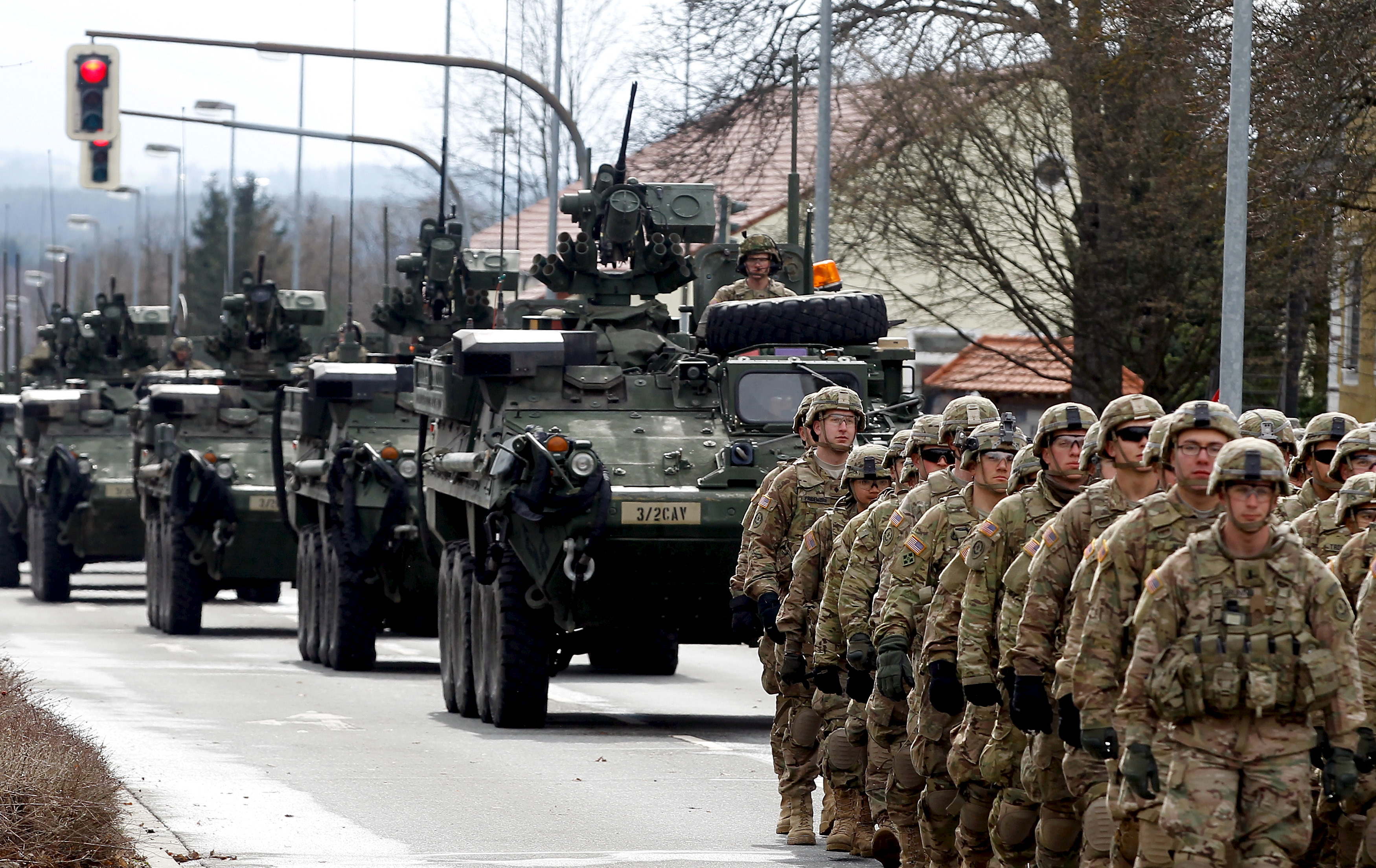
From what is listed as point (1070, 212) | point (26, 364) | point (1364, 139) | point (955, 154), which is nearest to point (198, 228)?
point (26, 364)

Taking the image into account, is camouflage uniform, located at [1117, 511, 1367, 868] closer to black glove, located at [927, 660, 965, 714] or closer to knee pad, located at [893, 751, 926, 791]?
black glove, located at [927, 660, 965, 714]

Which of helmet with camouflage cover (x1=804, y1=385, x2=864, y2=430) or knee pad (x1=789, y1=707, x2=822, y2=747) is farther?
helmet with camouflage cover (x1=804, y1=385, x2=864, y2=430)

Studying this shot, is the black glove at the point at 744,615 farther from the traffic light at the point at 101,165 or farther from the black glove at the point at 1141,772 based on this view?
the traffic light at the point at 101,165

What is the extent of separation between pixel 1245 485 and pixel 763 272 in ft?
35.5

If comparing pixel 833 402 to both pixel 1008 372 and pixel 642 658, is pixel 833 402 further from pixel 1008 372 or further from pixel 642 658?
pixel 1008 372

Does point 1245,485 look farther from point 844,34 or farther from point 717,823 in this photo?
point 844,34

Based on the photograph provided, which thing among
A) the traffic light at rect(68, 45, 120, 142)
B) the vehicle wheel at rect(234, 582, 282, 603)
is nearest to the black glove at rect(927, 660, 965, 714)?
the traffic light at rect(68, 45, 120, 142)

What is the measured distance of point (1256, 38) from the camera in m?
19.3

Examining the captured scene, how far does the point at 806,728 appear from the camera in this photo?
10953mm

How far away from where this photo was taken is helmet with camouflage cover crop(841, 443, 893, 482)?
440 inches

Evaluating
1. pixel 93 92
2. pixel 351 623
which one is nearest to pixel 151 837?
pixel 351 623

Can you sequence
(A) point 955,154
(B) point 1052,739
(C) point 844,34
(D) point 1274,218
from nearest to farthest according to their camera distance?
1. (B) point 1052,739
2. (D) point 1274,218
3. (A) point 955,154
4. (C) point 844,34

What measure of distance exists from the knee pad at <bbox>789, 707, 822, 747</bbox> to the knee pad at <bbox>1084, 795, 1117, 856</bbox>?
313 centimetres

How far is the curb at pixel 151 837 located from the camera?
953 centimetres
